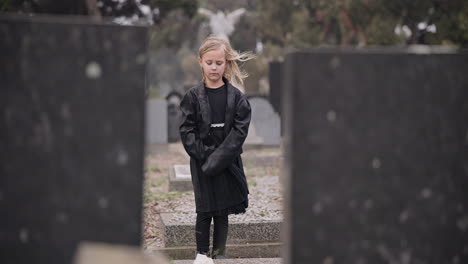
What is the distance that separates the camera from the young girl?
4.73 m

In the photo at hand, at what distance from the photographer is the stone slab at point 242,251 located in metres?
5.29

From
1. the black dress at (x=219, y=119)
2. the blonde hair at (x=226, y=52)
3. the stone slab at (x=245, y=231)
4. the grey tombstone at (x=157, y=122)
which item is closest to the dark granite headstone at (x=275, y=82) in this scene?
the grey tombstone at (x=157, y=122)

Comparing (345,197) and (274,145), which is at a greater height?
(345,197)

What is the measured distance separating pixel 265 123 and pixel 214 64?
1041cm

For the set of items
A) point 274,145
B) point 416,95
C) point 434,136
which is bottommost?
point 274,145

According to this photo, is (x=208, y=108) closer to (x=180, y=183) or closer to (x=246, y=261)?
(x=246, y=261)

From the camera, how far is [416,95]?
245cm

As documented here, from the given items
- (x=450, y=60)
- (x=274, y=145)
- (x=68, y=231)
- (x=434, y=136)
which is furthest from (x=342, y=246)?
(x=274, y=145)

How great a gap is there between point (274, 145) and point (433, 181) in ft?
40.8

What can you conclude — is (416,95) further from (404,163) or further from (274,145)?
(274,145)

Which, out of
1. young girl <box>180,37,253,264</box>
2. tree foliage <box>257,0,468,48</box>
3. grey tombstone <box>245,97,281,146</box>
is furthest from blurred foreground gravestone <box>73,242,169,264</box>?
tree foliage <box>257,0,468,48</box>

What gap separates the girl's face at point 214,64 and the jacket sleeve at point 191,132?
205mm

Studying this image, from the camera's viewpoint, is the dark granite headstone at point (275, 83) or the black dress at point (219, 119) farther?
the dark granite headstone at point (275, 83)

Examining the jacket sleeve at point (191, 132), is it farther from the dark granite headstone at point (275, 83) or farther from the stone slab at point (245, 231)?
the dark granite headstone at point (275, 83)
